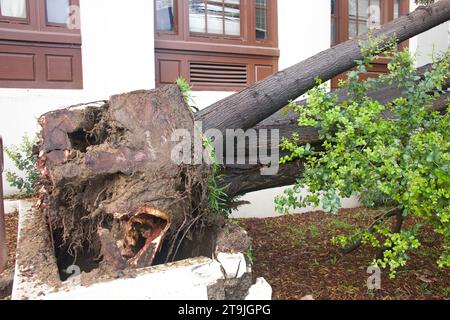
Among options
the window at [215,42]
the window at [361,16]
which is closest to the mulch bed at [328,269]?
the window at [215,42]

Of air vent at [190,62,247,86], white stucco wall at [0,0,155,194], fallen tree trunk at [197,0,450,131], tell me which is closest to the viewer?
fallen tree trunk at [197,0,450,131]

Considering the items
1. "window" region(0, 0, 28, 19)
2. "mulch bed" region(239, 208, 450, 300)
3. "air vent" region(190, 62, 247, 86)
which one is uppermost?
"window" region(0, 0, 28, 19)

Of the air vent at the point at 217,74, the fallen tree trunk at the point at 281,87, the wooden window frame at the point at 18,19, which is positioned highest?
the wooden window frame at the point at 18,19

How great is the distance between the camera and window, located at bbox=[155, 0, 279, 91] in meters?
6.65

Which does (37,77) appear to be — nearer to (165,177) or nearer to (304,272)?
(165,177)

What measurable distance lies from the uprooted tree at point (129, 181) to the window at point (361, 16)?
5649 mm

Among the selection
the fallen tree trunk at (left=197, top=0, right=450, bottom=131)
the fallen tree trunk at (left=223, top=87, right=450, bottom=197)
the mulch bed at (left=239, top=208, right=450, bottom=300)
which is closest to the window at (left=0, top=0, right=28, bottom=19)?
the fallen tree trunk at (left=197, top=0, right=450, bottom=131)

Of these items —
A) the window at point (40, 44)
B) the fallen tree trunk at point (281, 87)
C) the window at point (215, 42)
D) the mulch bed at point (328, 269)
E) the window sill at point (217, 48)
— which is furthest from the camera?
the window at point (215, 42)

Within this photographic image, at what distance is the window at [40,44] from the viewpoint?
18.4ft

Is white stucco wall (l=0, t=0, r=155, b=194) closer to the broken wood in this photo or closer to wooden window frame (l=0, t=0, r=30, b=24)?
wooden window frame (l=0, t=0, r=30, b=24)

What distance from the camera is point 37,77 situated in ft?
19.0

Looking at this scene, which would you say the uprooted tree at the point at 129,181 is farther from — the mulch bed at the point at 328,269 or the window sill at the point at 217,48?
the window sill at the point at 217,48

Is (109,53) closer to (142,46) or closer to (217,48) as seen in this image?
(142,46)

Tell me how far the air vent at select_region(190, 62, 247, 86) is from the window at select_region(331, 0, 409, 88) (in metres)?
1.86
